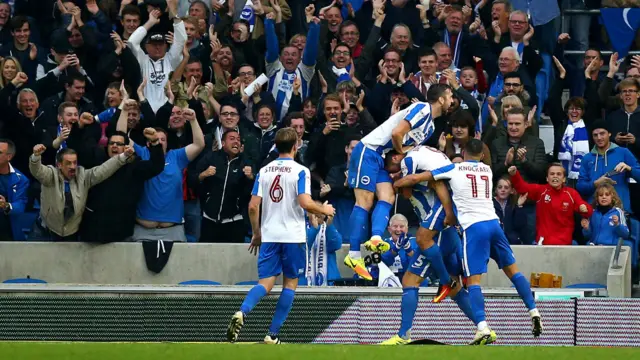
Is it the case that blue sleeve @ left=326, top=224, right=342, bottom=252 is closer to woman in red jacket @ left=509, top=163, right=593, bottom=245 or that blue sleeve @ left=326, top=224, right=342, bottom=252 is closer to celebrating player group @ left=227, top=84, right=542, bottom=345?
celebrating player group @ left=227, top=84, right=542, bottom=345

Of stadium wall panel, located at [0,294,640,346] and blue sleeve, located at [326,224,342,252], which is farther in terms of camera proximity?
blue sleeve, located at [326,224,342,252]

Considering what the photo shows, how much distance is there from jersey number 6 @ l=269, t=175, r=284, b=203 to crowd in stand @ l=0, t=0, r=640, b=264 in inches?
100.0

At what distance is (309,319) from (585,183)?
4.91 metres

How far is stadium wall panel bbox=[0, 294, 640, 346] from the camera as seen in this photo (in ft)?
52.5

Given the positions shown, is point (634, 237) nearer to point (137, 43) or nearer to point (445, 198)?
point (445, 198)

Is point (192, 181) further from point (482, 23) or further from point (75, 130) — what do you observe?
point (482, 23)

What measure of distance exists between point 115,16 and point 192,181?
431 centimetres

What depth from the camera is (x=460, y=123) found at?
15.8m

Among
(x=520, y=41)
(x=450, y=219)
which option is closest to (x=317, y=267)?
(x=450, y=219)

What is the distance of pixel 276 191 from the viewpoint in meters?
15.1

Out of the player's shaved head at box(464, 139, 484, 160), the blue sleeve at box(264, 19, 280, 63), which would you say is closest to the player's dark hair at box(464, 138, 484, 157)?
the player's shaved head at box(464, 139, 484, 160)

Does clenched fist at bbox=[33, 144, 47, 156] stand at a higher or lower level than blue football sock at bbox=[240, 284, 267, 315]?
higher

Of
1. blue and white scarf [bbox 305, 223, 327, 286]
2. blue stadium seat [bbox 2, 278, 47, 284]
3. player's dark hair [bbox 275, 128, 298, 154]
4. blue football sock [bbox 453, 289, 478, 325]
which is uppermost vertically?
player's dark hair [bbox 275, 128, 298, 154]

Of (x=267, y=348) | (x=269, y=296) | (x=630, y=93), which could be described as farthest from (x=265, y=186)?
(x=630, y=93)
